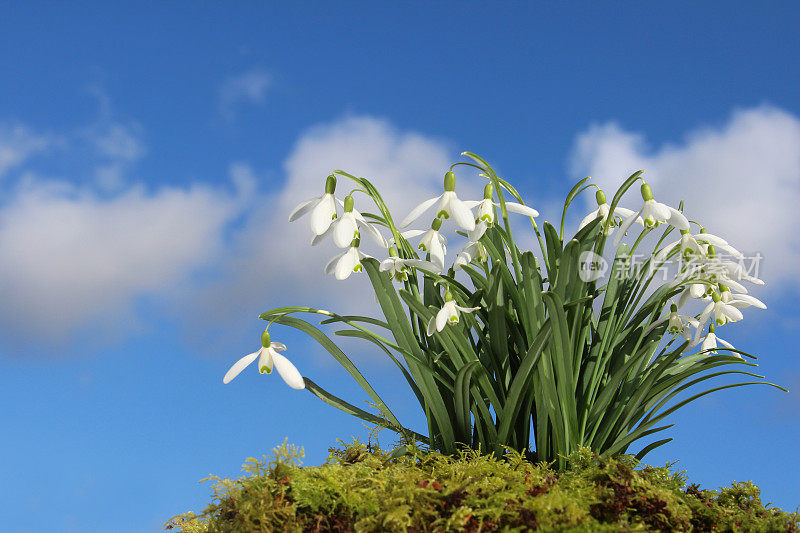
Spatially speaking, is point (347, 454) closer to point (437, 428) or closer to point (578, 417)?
point (437, 428)

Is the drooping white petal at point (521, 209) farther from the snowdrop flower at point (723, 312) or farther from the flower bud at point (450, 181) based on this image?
the snowdrop flower at point (723, 312)

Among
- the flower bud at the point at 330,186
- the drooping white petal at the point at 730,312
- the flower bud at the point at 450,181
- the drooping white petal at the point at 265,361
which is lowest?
the drooping white petal at the point at 265,361

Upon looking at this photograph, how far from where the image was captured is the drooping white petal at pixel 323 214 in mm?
2000

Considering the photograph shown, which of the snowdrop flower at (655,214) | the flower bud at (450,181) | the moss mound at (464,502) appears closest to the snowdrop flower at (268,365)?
the moss mound at (464,502)

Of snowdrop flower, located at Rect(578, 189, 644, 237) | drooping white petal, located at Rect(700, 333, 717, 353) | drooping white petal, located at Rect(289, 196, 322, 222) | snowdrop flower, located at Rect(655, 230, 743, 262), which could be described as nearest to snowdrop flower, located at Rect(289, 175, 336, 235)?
drooping white petal, located at Rect(289, 196, 322, 222)

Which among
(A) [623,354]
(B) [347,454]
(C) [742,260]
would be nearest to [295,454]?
(B) [347,454]

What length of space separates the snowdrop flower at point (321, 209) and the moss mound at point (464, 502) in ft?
2.31

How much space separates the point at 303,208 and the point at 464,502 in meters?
1.11

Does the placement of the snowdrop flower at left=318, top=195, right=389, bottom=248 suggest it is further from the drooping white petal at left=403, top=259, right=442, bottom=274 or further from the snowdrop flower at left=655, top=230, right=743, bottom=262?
the snowdrop flower at left=655, top=230, right=743, bottom=262

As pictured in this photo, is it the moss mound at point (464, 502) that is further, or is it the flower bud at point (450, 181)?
the flower bud at point (450, 181)

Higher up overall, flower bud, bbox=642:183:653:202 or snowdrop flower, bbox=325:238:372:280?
flower bud, bbox=642:183:653:202

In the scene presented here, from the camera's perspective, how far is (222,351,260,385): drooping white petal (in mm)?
1949

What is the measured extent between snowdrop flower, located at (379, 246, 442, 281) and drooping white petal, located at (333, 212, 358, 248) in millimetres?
186

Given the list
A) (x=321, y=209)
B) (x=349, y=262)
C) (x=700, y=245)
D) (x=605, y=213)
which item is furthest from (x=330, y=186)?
(x=700, y=245)
